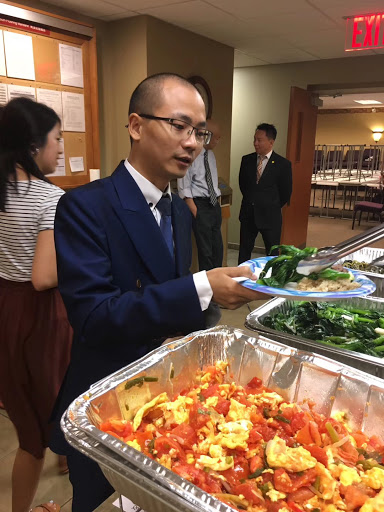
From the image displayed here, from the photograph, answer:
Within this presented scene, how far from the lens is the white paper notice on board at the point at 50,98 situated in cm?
334

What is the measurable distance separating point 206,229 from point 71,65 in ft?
6.26

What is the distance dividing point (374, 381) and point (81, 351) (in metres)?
A: 0.82

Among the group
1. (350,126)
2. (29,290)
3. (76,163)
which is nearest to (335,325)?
(29,290)

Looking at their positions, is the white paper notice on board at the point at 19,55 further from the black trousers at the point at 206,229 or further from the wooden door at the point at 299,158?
the wooden door at the point at 299,158

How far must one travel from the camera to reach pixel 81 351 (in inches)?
50.2

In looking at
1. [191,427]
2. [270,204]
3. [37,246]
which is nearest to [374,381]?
[191,427]

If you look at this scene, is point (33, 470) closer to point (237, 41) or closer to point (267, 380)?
point (267, 380)

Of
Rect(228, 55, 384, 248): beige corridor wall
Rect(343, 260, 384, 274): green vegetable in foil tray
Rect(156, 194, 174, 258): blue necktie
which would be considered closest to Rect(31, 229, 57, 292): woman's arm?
Rect(156, 194, 174, 258): blue necktie

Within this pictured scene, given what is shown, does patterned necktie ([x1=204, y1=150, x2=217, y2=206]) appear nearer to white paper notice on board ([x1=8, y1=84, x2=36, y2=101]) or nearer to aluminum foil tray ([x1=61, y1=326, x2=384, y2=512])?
white paper notice on board ([x1=8, y1=84, x2=36, y2=101])

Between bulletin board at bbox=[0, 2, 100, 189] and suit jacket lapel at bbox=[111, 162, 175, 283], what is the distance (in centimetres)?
243

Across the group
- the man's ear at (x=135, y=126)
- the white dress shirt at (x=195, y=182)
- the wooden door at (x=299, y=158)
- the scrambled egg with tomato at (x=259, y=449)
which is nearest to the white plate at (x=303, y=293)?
the scrambled egg with tomato at (x=259, y=449)

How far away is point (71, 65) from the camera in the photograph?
3.50 m

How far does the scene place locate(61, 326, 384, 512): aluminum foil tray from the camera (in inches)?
29.4

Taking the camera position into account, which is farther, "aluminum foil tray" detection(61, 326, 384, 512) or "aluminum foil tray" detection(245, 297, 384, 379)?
"aluminum foil tray" detection(245, 297, 384, 379)
